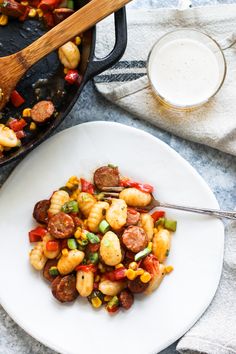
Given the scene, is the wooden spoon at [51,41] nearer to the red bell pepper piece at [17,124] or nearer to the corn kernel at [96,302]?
the red bell pepper piece at [17,124]

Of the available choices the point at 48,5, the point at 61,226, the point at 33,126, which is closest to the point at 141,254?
the point at 61,226

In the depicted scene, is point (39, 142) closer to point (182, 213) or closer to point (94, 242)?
point (94, 242)

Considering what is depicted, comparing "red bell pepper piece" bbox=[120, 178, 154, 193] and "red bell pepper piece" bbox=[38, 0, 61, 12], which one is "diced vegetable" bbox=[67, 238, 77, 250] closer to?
"red bell pepper piece" bbox=[120, 178, 154, 193]

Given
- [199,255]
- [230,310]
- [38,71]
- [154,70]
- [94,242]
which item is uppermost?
[38,71]

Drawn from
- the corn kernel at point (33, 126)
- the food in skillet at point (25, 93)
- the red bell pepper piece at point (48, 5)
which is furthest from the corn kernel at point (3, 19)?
the corn kernel at point (33, 126)

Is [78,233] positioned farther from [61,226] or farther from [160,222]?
[160,222]

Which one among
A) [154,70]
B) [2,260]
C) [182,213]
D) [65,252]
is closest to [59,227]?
[65,252]
